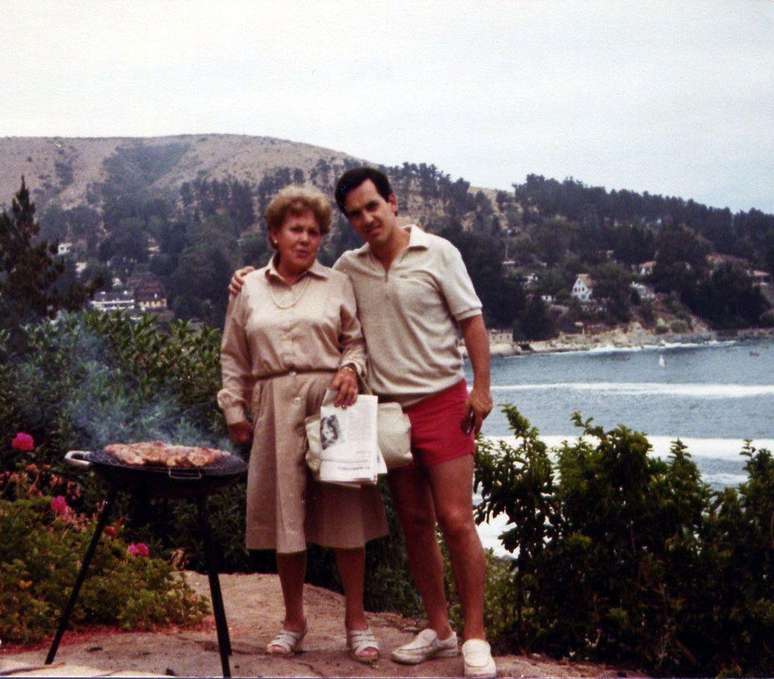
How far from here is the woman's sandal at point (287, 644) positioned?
3.95 m

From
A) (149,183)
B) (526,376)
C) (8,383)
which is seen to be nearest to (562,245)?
(526,376)

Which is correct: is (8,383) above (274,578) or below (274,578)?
above

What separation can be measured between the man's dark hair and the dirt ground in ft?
5.34

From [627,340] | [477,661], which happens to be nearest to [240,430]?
[477,661]

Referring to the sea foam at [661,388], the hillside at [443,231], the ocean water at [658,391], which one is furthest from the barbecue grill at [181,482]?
the sea foam at [661,388]

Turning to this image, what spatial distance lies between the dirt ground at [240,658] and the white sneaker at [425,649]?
0.09 feet

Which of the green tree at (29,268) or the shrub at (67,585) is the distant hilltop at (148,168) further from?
the shrub at (67,585)

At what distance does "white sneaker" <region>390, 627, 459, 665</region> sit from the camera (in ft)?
12.6

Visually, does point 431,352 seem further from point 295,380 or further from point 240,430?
point 240,430

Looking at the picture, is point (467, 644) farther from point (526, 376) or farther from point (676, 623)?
point (526, 376)

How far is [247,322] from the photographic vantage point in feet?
12.4

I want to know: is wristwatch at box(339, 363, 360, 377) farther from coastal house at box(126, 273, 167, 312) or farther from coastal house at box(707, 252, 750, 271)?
coastal house at box(707, 252, 750, 271)

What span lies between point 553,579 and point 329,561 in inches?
89.9

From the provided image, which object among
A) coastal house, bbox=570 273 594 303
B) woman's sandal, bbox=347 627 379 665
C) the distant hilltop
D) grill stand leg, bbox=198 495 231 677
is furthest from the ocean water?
grill stand leg, bbox=198 495 231 677
